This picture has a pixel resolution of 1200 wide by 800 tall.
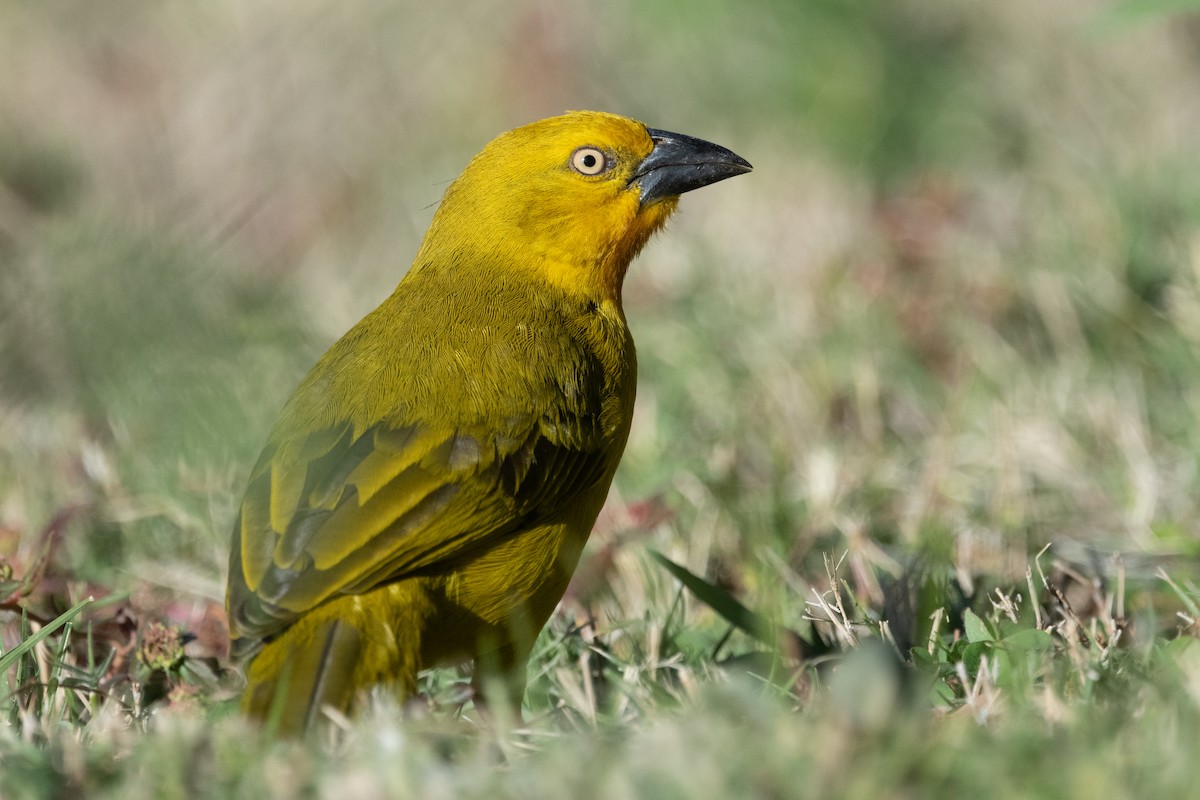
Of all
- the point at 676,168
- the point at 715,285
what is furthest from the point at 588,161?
the point at 715,285

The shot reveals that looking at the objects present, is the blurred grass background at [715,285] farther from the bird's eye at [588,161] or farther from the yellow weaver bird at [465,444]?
the bird's eye at [588,161]

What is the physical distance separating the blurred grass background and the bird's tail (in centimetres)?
27

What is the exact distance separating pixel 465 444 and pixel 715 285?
9.64 feet

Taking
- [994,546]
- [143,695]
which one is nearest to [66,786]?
[143,695]

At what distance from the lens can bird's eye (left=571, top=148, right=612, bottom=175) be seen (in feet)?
13.3

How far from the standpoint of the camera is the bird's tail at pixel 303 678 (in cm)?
272

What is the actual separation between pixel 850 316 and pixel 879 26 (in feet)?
9.25

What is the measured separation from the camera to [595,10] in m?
9.33

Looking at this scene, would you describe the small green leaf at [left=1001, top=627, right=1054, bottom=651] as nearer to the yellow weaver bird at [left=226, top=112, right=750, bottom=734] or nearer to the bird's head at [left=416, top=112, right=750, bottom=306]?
the yellow weaver bird at [left=226, top=112, right=750, bottom=734]

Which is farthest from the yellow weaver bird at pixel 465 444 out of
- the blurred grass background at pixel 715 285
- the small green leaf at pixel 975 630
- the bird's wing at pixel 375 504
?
the small green leaf at pixel 975 630

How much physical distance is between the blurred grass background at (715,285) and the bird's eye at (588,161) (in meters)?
0.92

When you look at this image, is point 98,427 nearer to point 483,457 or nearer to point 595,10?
point 483,457

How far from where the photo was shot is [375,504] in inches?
120

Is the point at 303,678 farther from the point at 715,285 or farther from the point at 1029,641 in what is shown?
the point at 715,285
